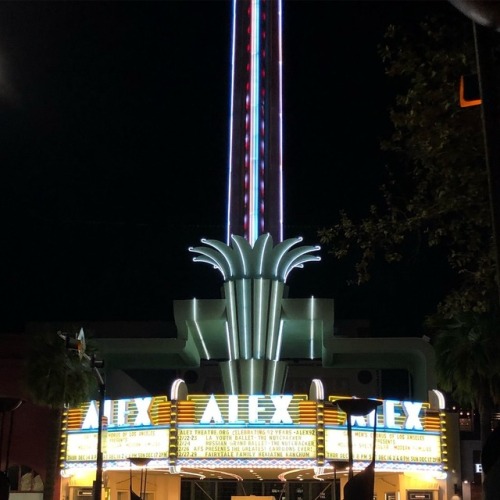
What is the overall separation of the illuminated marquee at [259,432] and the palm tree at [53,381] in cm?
427

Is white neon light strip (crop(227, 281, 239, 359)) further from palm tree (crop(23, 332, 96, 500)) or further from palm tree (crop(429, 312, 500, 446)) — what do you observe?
palm tree (crop(429, 312, 500, 446))

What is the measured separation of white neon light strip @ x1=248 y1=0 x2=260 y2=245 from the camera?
3556 centimetres

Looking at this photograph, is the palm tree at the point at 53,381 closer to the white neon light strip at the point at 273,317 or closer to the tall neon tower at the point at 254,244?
the tall neon tower at the point at 254,244

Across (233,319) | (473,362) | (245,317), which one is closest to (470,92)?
(473,362)

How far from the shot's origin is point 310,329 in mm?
37594

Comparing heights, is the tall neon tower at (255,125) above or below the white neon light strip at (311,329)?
above

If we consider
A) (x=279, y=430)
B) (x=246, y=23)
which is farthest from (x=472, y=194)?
(x=246, y=23)

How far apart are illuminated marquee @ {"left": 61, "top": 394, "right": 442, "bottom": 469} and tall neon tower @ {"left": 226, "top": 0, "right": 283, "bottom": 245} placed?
877 cm

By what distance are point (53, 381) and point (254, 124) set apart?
13848mm

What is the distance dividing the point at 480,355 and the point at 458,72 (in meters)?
21.8

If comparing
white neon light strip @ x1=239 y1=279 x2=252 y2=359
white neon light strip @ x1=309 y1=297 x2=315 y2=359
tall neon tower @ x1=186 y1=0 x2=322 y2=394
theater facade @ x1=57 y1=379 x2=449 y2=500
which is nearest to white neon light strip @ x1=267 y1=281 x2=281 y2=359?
tall neon tower @ x1=186 y1=0 x2=322 y2=394

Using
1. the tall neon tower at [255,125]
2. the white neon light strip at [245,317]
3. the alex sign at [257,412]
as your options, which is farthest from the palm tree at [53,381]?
the tall neon tower at [255,125]

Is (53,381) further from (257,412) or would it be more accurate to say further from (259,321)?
(257,412)

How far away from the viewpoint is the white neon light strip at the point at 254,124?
35562 millimetres
